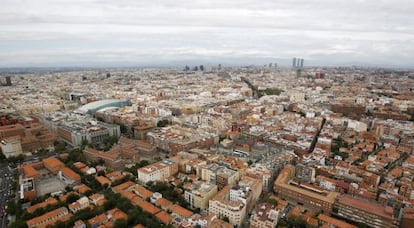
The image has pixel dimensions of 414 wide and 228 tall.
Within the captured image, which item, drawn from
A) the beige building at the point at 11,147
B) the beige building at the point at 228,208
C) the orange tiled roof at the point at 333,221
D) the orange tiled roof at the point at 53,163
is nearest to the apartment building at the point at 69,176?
the orange tiled roof at the point at 53,163

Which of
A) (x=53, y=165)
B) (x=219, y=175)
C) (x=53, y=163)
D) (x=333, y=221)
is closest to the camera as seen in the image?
(x=333, y=221)

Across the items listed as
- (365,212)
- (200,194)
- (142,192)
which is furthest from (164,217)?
(365,212)

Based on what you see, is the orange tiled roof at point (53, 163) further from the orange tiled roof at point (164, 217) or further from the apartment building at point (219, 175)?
the apartment building at point (219, 175)

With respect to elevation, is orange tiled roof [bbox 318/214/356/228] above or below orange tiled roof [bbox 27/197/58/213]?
below

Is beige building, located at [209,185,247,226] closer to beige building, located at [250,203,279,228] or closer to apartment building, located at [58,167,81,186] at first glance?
beige building, located at [250,203,279,228]

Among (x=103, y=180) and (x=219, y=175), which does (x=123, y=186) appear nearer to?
(x=103, y=180)

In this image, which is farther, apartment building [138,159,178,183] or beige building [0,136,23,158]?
beige building [0,136,23,158]

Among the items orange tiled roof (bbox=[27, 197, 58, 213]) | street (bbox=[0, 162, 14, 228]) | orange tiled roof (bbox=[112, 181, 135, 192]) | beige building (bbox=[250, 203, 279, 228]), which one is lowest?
street (bbox=[0, 162, 14, 228])

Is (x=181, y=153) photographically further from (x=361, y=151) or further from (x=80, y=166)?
(x=361, y=151)

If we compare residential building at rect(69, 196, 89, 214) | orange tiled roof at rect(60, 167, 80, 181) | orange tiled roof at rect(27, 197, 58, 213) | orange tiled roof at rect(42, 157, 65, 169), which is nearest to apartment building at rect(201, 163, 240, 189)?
residential building at rect(69, 196, 89, 214)
